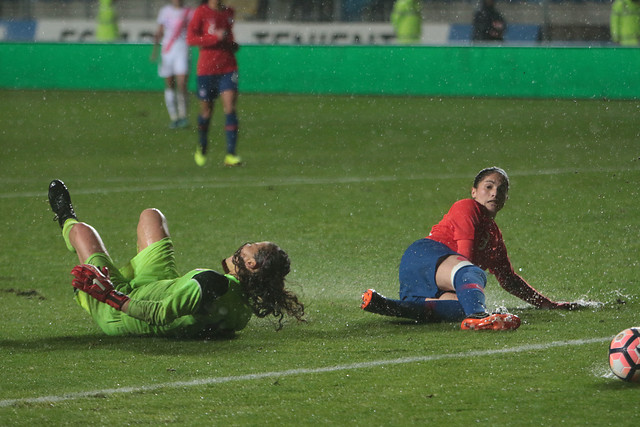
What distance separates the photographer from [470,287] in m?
5.54

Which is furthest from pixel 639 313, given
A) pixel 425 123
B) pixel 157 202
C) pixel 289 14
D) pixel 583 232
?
pixel 289 14

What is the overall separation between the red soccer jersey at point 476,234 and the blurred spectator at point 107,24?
18.8 metres

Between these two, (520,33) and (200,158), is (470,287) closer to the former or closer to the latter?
(200,158)

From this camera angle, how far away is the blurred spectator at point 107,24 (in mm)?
23781

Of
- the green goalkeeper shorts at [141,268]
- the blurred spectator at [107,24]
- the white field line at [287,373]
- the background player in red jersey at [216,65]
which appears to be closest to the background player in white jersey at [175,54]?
the background player in red jersey at [216,65]

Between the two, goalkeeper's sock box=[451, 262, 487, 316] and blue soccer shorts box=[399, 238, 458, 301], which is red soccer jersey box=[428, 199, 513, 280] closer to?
blue soccer shorts box=[399, 238, 458, 301]

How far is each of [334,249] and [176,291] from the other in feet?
10.5

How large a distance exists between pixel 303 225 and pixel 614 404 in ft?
17.3

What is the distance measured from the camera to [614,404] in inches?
168

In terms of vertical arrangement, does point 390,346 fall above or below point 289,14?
below

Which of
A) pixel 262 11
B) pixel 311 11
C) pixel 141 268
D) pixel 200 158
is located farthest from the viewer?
pixel 262 11

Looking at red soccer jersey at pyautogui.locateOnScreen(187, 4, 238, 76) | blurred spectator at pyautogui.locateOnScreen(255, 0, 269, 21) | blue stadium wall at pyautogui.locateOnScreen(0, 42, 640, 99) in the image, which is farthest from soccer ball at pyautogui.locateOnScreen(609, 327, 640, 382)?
blurred spectator at pyautogui.locateOnScreen(255, 0, 269, 21)

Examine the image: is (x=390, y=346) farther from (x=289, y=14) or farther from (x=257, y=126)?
(x=289, y=14)

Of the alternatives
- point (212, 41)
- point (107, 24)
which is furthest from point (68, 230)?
point (107, 24)
